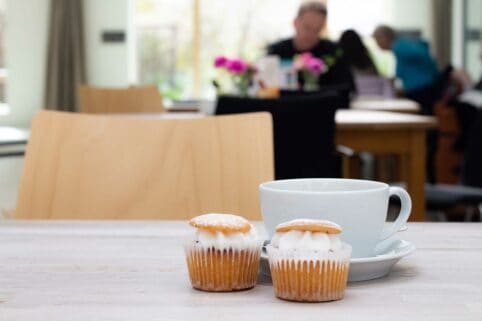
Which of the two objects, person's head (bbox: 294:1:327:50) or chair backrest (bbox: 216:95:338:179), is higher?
person's head (bbox: 294:1:327:50)

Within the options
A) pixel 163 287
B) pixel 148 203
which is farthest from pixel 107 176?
pixel 163 287

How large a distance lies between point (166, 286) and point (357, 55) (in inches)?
264

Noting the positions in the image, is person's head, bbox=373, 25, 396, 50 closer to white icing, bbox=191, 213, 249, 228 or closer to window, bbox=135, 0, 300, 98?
window, bbox=135, 0, 300, 98

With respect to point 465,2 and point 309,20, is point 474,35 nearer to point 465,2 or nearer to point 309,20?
point 465,2

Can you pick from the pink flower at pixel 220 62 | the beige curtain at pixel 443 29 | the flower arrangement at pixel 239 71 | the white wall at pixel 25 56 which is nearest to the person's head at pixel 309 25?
the flower arrangement at pixel 239 71

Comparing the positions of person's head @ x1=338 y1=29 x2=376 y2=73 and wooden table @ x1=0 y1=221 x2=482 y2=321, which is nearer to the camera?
wooden table @ x1=0 y1=221 x2=482 y2=321

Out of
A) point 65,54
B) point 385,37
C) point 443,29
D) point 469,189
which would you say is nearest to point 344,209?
point 469,189

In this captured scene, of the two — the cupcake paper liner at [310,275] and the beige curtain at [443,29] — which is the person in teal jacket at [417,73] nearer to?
the beige curtain at [443,29]

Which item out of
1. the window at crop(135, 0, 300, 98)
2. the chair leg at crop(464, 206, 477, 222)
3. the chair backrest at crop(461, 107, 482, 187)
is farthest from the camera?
the window at crop(135, 0, 300, 98)

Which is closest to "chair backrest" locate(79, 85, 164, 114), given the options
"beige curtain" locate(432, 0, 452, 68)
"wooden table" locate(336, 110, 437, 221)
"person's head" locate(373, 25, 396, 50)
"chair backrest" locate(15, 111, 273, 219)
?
"wooden table" locate(336, 110, 437, 221)

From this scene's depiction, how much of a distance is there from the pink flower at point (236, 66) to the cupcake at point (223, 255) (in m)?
3.20

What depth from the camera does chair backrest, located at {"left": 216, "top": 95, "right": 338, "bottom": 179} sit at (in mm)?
2592

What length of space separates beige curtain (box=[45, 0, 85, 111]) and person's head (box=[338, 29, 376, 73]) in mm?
3142

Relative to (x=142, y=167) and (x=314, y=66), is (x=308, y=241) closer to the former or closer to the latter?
(x=142, y=167)
